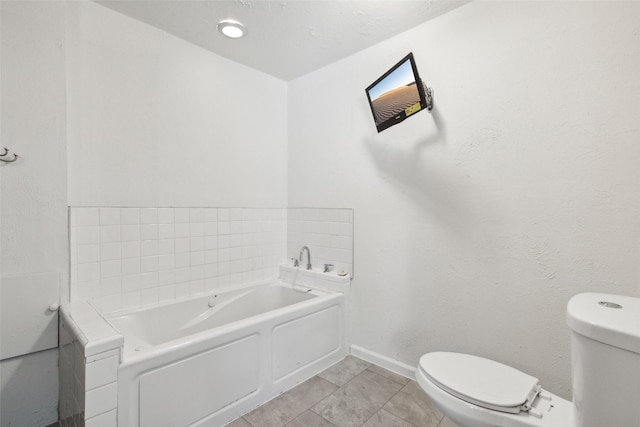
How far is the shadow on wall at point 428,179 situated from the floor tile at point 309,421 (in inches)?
55.5

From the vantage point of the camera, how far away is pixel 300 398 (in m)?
1.90

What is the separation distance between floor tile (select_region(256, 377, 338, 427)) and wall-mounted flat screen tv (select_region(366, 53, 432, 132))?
1.84 metres

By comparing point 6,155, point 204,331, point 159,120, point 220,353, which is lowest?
point 220,353

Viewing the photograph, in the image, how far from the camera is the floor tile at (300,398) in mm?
1755

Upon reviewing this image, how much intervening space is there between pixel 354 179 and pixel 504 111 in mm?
1130

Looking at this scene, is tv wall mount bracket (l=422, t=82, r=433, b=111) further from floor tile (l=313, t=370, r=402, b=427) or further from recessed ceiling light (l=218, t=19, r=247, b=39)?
floor tile (l=313, t=370, r=402, b=427)

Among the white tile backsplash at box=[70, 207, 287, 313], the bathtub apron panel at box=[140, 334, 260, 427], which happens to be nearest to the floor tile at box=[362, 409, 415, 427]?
the bathtub apron panel at box=[140, 334, 260, 427]

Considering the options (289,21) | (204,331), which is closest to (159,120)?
(289,21)

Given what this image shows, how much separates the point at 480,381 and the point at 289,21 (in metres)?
2.38

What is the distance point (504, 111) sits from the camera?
5.67 feet

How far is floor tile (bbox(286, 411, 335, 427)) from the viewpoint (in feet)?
5.43

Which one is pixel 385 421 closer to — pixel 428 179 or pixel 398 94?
pixel 428 179

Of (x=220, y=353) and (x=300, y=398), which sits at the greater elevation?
(x=220, y=353)


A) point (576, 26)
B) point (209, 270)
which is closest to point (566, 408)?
point (576, 26)
